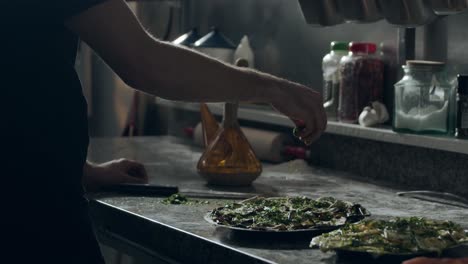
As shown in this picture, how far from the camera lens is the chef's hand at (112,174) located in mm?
2146

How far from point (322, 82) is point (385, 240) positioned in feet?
4.51

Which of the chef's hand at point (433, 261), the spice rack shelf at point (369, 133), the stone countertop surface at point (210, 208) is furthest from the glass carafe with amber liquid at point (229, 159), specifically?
the chef's hand at point (433, 261)

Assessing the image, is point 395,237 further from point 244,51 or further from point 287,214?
point 244,51

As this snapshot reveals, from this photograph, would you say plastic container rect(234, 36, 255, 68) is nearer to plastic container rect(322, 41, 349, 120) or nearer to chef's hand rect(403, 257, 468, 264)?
plastic container rect(322, 41, 349, 120)

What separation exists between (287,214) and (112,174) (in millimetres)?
656

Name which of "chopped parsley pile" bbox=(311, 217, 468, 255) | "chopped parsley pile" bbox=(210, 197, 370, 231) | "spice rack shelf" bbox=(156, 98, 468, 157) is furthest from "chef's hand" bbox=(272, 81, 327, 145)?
"spice rack shelf" bbox=(156, 98, 468, 157)

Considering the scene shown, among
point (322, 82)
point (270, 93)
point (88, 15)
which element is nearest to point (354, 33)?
point (322, 82)

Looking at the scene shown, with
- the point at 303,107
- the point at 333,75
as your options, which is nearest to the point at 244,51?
the point at 333,75

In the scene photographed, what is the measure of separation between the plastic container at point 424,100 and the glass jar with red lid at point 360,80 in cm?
18

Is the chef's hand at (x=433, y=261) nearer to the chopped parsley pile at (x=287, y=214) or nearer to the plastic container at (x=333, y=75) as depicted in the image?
the chopped parsley pile at (x=287, y=214)

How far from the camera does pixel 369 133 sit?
2326 millimetres

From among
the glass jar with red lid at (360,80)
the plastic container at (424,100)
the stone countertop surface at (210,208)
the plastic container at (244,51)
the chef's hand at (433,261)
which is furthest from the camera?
the plastic container at (244,51)

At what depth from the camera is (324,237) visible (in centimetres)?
144

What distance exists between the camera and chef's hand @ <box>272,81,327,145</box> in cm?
173
